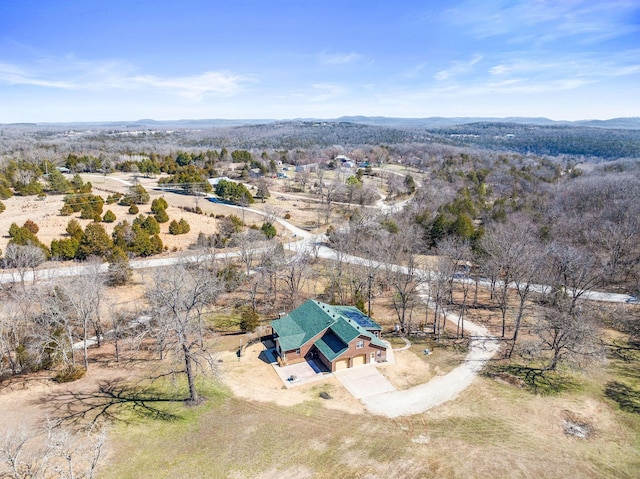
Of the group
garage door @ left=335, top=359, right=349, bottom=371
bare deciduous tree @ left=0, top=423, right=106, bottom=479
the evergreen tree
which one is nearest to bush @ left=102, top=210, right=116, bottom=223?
the evergreen tree

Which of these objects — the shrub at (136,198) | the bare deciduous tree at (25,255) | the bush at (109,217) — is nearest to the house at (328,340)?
the bare deciduous tree at (25,255)

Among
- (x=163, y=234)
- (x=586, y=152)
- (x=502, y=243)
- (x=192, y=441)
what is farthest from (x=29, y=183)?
(x=586, y=152)

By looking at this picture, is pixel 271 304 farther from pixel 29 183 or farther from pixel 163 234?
pixel 29 183

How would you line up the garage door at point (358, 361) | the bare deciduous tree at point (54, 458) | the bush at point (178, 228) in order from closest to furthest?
the bare deciduous tree at point (54, 458), the garage door at point (358, 361), the bush at point (178, 228)

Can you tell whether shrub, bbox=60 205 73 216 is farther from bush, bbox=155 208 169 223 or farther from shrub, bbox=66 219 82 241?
bush, bbox=155 208 169 223

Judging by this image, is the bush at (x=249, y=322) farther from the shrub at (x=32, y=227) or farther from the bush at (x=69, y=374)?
the shrub at (x=32, y=227)

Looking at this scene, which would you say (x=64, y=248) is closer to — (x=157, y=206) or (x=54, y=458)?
(x=157, y=206)
